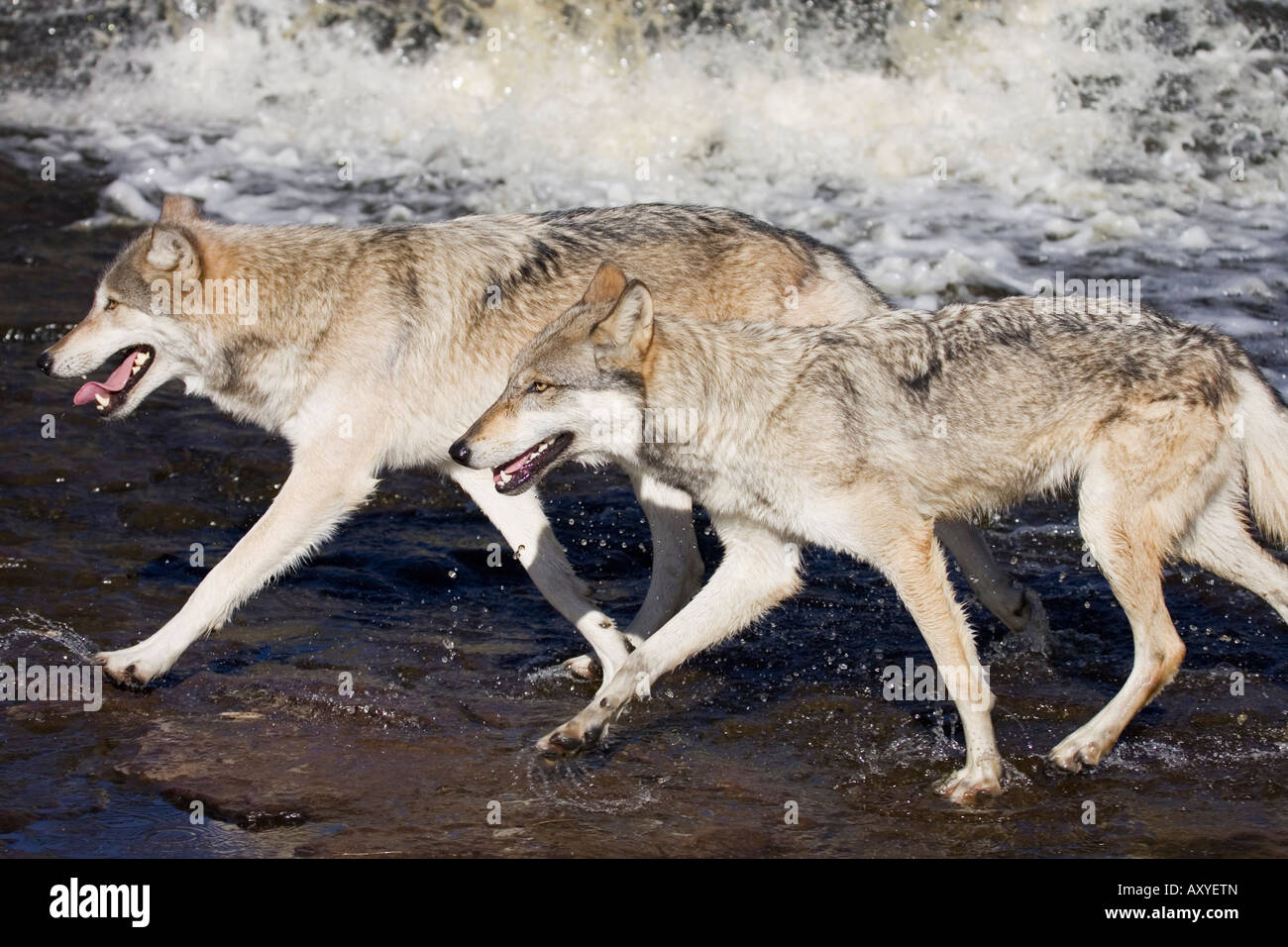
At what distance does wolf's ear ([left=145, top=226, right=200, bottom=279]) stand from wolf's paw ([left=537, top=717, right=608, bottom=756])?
8.54 ft

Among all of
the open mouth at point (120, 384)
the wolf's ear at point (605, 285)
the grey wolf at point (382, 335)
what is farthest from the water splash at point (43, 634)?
the wolf's ear at point (605, 285)

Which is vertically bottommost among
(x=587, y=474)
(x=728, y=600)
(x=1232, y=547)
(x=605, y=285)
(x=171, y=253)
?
(x=587, y=474)

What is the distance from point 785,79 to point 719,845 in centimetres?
1262

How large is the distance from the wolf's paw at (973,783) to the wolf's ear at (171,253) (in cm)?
380

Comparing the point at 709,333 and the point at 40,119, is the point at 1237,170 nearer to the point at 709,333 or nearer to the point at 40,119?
the point at 709,333

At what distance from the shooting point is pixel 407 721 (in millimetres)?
5992

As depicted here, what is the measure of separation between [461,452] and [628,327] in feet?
2.51

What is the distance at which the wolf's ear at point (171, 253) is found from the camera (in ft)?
20.6

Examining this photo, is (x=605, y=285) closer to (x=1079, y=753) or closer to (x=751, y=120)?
(x=1079, y=753)

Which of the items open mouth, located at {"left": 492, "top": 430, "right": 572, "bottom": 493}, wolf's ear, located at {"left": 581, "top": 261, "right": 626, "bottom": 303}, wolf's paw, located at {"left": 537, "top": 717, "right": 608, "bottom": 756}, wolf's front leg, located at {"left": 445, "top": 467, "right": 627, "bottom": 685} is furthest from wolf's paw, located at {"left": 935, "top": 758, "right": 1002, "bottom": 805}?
wolf's ear, located at {"left": 581, "top": 261, "right": 626, "bottom": 303}

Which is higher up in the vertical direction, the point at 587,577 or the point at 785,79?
the point at 785,79

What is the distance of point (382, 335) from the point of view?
6492 millimetres

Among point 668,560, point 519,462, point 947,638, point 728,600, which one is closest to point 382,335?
point 519,462

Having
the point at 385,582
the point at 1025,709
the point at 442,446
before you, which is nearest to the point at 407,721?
the point at 442,446
